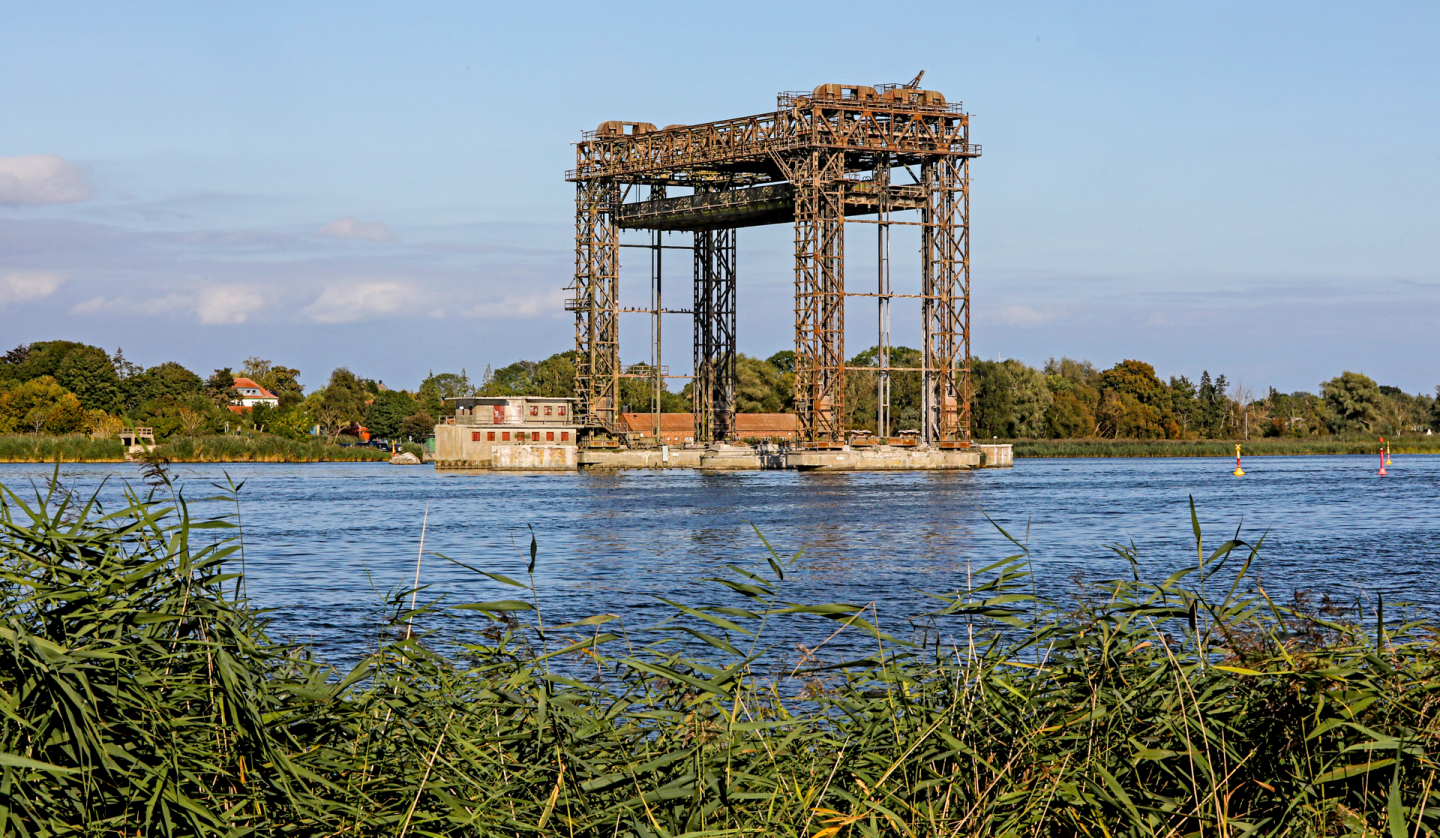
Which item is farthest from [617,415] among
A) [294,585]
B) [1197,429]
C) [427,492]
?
[1197,429]

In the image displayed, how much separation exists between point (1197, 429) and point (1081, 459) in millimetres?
43870

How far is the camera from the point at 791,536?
1345 inches

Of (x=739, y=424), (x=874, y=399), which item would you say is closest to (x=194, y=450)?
(x=739, y=424)

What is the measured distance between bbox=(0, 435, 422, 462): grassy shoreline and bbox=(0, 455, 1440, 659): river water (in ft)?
97.4

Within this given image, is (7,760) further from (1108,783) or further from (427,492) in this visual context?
(427,492)

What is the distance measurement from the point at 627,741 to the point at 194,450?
98.8m

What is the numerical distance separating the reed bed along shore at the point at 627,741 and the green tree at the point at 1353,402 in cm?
14008

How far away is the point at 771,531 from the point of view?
36281 millimetres

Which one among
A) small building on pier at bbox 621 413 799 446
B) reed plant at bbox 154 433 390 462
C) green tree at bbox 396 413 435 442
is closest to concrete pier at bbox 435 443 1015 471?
reed plant at bbox 154 433 390 462

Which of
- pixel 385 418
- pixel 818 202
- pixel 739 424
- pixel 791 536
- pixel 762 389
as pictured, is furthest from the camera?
pixel 385 418

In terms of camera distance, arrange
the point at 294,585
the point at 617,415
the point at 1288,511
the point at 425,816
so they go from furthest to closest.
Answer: the point at 617,415 → the point at 1288,511 → the point at 294,585 → the point at 425,816

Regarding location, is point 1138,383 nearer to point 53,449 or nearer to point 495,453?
point 495,453

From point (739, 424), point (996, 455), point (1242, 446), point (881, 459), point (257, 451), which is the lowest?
point (881, 459)

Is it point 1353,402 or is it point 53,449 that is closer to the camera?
point 53,449
